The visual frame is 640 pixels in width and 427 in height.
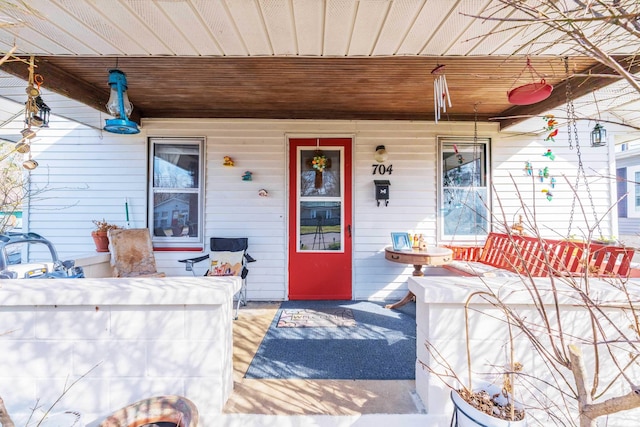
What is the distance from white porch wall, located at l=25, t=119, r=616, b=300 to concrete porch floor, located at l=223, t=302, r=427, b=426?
6.38 feet

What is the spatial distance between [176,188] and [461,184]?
3.91m

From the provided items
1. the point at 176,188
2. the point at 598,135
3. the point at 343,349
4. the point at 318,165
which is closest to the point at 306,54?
the point at 318,165

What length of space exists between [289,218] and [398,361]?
2.20 metres

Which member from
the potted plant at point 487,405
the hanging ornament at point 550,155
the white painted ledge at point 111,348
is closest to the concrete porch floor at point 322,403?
Answer: the white painted ledge at point 111,348

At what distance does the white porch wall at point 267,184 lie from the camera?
147 inches

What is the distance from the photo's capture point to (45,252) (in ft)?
12.1

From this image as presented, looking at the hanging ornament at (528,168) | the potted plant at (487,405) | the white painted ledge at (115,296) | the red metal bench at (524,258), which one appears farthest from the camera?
the hanging ornament at (528,168)

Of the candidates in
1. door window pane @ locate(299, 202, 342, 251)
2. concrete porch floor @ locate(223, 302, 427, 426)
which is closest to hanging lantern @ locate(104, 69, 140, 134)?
door window pane @ locate(299, 202, 342, 251)

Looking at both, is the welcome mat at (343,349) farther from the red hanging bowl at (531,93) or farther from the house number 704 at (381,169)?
the red hanging bowl at (531,93)

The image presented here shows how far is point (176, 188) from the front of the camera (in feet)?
12.5

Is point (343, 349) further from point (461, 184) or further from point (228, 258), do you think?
point (461, 184)

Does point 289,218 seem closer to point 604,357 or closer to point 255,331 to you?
point 255,331

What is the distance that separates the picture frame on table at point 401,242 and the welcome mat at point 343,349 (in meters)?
0.74

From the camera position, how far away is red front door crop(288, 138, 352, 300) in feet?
12.2
